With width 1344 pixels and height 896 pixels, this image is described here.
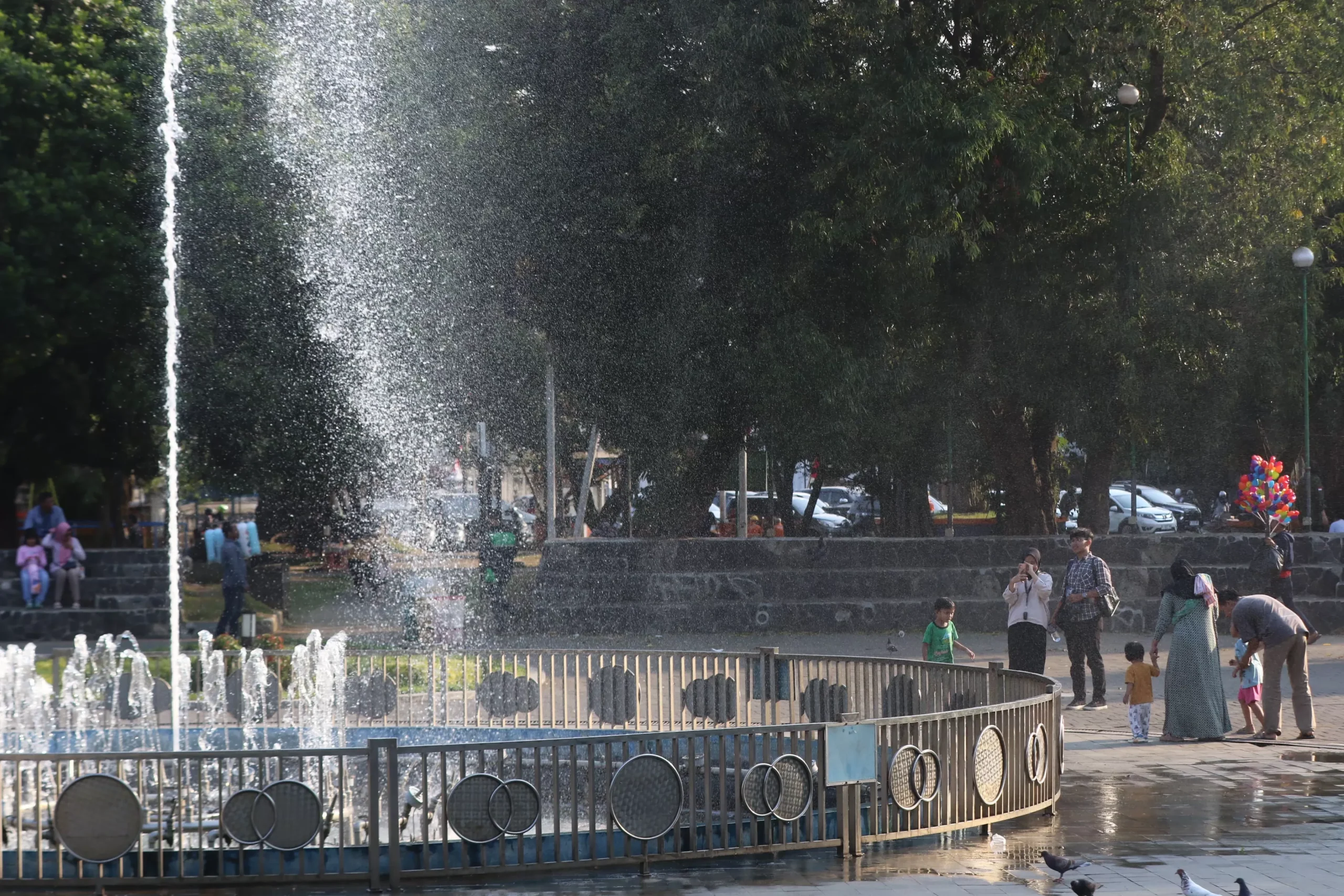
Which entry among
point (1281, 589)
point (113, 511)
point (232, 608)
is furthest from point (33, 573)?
point (1281, 589)

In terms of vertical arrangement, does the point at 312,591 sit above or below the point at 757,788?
above

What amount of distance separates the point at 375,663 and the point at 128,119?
50.7 ft

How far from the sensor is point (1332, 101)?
23703mm

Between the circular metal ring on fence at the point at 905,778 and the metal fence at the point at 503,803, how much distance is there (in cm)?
1

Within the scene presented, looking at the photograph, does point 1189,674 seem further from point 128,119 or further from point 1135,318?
point 128,119

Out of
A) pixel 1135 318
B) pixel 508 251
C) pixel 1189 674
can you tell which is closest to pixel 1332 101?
pixel 1135 318

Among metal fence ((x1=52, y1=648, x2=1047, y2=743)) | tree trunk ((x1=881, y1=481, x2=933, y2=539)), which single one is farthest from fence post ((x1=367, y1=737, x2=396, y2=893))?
tree trunk ((x1=881, y1=481, x2=933, y2=539))

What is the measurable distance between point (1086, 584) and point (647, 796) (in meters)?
7.21

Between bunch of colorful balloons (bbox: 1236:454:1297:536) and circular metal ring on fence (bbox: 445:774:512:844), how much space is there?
15.4 metres

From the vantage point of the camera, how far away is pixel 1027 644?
13.7 metres

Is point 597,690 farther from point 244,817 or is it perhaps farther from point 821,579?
point 821,579

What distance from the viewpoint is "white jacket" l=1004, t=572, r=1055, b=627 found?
1362 cm

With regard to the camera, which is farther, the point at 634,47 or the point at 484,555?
the point at 484,555

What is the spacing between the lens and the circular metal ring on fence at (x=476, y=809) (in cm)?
789
